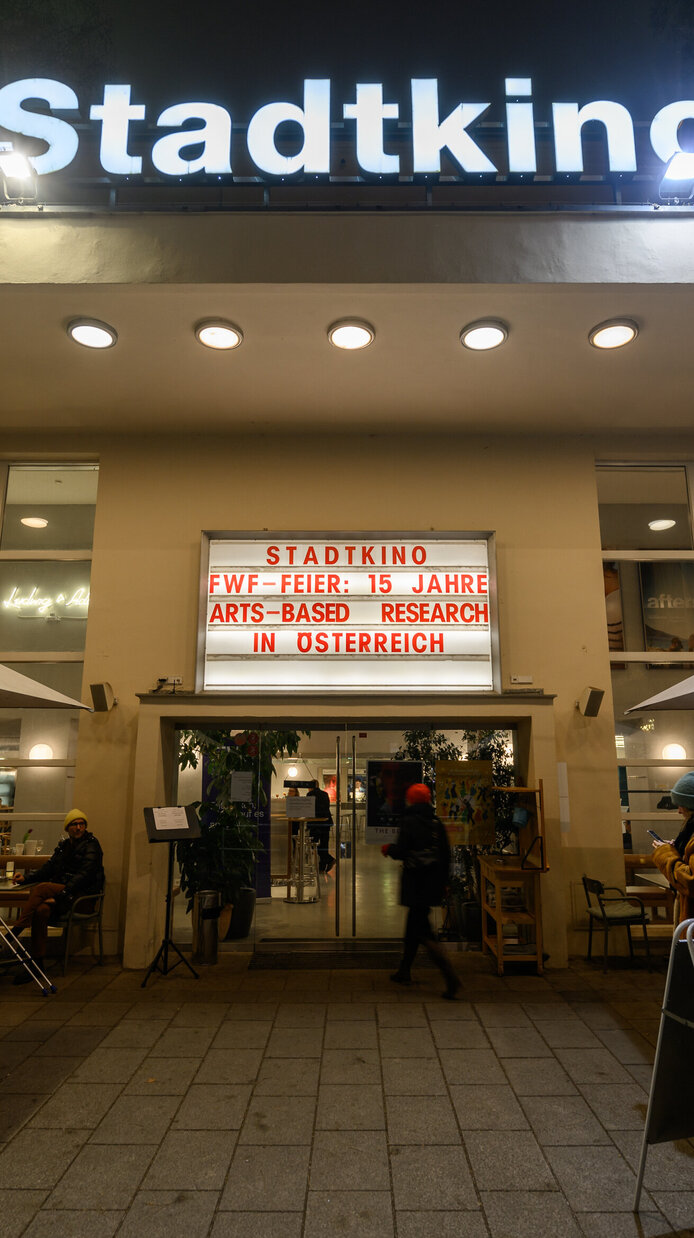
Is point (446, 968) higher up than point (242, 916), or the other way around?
point (242, 916)

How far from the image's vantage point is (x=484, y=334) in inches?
299

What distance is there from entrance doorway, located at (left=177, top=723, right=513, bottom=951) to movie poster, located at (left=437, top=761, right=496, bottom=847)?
0.21 meters

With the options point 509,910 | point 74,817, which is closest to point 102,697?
point 74,817

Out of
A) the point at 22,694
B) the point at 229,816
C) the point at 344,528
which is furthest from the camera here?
the point at 344,528

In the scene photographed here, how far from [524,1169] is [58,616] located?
25.5ft

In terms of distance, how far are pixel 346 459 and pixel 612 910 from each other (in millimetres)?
6165

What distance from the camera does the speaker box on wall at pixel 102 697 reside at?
28.6ft

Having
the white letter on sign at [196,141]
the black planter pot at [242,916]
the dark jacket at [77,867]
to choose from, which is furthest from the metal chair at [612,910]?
the white letter on sign at [196,141]

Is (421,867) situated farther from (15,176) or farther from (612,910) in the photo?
(15,176)

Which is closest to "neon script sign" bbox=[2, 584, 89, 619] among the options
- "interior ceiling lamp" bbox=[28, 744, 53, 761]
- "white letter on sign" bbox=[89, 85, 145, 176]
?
"interior ceiling lamp" bbox=[28, 744, 53, 761]

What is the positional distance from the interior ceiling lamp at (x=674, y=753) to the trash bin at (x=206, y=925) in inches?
224

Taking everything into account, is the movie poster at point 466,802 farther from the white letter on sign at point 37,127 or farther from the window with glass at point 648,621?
the white letter on sign at point 37,127

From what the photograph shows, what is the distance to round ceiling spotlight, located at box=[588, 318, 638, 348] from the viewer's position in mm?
7395

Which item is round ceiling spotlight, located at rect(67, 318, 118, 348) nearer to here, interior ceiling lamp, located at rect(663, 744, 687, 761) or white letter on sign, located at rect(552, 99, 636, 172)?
white letter on sign, located at rect(552, 99, 636, 172)
